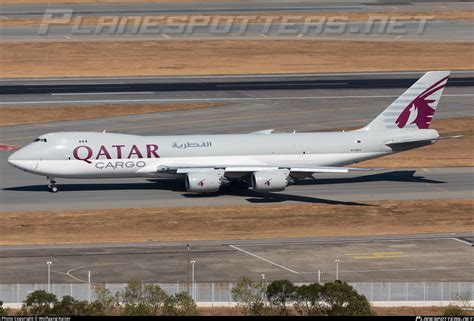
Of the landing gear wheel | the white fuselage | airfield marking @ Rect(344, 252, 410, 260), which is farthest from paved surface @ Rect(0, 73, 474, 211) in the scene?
airfield marking @ Rect(344, 252, 410, 260)

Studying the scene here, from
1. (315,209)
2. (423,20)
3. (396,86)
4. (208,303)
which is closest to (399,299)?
(208,303)

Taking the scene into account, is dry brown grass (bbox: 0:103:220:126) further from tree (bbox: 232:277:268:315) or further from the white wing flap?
tree (bbox: 232:277:268:315)

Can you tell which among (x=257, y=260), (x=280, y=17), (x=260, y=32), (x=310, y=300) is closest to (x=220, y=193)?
(x=257, y=260)

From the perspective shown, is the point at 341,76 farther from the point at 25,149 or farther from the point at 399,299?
the point at 399,299

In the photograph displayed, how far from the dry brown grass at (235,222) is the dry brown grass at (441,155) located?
543 inches

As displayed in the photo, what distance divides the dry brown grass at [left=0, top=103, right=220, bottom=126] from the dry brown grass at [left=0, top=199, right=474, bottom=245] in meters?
35.1

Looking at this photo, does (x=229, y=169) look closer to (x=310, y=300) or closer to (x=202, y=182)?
(x=202, y=182)

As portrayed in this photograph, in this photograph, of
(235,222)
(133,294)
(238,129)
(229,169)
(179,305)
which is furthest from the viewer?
(238,129)

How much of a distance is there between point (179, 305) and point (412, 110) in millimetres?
43088

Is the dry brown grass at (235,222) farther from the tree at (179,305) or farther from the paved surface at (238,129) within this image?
the tree at (179,305)

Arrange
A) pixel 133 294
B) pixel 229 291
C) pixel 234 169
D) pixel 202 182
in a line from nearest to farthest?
pixel 133 294 < pixel 229 291 < pixel 202 182 < pixel 234 169

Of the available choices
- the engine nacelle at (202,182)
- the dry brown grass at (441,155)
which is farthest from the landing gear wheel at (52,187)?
the dry brown grass at (441,155)

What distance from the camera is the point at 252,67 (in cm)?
14538

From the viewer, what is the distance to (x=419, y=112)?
92.7m
